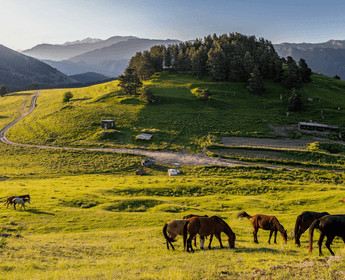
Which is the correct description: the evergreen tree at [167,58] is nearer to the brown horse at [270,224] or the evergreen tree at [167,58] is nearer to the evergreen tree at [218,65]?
the evergreen tree at [218,65]

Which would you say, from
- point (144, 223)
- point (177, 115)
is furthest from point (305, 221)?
point (177, 115)

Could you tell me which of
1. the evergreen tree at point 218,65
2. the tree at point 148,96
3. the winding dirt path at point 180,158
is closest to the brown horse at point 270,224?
the winding dirt path at point 180,158

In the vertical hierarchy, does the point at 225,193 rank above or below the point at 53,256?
below

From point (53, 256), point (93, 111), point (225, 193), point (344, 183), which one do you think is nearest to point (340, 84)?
point (344, 183)

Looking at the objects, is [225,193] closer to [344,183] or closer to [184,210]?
[184,210]

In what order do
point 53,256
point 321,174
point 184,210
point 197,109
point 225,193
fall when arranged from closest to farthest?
point 53,256 < point 184,210 < point 225,193 < point 321,174 < point 197,109

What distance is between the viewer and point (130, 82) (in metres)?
109

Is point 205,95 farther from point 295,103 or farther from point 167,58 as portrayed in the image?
point 167,58

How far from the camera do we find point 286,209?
25891mm

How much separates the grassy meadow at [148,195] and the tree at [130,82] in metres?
14.5

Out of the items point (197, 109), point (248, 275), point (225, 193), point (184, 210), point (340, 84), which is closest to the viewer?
point (248, 275)

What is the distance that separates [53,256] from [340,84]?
155 meters

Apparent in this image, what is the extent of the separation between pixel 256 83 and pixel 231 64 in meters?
21.8

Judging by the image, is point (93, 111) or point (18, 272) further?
point (93, 111)
